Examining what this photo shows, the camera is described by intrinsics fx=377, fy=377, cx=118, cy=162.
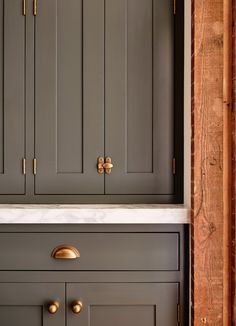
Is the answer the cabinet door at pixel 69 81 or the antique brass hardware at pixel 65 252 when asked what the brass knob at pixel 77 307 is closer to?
the antique brass hardware at pixel 65 252

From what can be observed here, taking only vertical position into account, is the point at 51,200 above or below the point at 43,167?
below

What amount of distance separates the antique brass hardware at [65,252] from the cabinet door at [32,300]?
0.12 m

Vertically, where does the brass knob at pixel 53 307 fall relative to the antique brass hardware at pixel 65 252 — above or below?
below

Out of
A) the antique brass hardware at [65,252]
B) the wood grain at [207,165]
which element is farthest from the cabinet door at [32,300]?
the wood grain at [207,165]

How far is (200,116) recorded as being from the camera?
145 cm

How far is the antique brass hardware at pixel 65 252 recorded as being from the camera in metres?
1.45

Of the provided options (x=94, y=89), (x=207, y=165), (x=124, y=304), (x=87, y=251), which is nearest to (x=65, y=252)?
(x=87, y=251)

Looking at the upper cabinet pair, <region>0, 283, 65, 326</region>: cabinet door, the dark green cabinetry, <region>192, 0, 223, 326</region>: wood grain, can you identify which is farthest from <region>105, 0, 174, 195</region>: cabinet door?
<region>0, 283, 65, 326</region>: cabinet door

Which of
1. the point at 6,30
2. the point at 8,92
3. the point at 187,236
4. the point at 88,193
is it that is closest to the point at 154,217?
the point at 187,236

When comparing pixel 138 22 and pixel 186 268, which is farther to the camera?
pixel 138 22

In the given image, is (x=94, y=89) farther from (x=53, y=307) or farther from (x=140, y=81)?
(x=53, y=307)

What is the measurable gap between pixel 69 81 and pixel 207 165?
2.48 ft

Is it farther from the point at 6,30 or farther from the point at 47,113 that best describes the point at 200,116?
the point at 6,30

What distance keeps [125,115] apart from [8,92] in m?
0.55
